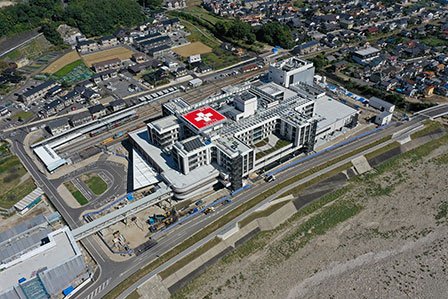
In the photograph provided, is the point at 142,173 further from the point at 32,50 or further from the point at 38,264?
the point at 32,50

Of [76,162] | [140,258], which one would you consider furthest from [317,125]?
[76,162]

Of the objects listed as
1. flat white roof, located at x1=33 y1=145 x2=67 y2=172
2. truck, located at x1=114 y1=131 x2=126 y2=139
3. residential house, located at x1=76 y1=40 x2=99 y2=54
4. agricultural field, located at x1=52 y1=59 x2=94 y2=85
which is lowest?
truck, located at x1=114 y1=131 x2=126 y2=139

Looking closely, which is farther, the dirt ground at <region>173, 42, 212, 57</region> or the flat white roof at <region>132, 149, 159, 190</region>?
the dirt ground at <region>173, 42, 212, 57</region>

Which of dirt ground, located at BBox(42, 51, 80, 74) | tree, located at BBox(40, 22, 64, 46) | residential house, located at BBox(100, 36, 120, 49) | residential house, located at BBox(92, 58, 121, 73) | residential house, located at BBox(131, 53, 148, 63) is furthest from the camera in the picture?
residential house, located at BBox(100, 36, 120, 49)

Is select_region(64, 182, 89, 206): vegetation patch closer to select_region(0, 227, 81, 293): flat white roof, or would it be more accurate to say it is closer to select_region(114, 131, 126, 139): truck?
select_region(0, 227, 81, 293): flat white roof

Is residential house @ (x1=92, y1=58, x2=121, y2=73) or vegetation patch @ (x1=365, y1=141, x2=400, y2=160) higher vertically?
residential house @ (x1=92, y1=58, x2=121, y2=73)

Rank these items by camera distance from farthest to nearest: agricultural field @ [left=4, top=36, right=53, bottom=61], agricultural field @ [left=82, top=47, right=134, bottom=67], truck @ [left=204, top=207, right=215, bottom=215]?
agricultural field @ [left=82, top=47, right=134, bottom=67]
agricultural field @ [left=4, top=36, right=53, bottom=61]
truck @ [left=204, top=207, right=215, bottom=215]

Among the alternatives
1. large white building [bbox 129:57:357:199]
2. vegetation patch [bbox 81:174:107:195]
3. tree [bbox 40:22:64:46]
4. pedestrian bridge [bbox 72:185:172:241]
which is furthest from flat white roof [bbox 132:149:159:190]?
tree [bbox 40:22:64:46]
